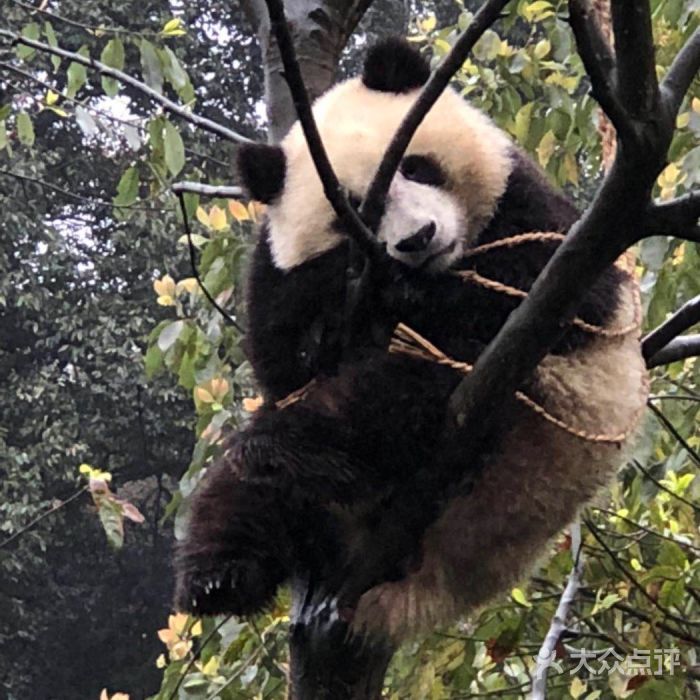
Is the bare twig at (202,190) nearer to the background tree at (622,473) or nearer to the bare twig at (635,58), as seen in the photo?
the background tree at (622,473)

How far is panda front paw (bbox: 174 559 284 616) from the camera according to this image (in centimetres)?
176

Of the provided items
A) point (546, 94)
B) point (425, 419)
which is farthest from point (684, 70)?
point (546, 94)

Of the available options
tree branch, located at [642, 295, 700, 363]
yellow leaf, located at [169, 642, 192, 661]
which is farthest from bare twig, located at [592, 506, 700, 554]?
yellow leaf, located at [169, 642, 192, 661]

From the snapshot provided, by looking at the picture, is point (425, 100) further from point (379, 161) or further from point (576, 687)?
point (576, 687)

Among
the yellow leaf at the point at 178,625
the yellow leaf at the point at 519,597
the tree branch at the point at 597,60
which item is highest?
the tree branch at the point at 597,60

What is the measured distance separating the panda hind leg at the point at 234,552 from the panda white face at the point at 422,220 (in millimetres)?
470

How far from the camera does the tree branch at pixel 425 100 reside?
4.58 ft

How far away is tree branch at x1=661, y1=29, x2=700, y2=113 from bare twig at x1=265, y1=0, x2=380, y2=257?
43 cm

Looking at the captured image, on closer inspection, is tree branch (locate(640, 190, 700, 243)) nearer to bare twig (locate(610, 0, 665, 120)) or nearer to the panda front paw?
bare twig (locate(610, 0, 665, 120))

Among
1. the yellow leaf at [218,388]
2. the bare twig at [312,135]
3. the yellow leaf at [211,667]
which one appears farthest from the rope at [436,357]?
the yellow leaf at [211,667]

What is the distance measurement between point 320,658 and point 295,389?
0.56 meters

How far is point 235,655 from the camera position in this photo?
2.85 m

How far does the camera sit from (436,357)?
1817 mm
